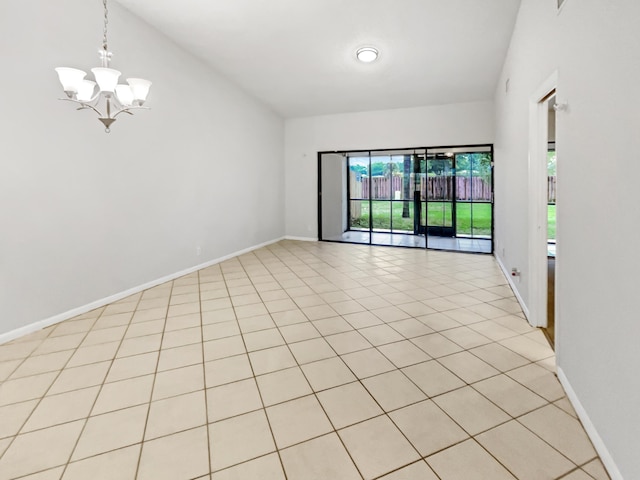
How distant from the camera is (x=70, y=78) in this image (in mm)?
2580

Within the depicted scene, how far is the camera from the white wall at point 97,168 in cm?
279

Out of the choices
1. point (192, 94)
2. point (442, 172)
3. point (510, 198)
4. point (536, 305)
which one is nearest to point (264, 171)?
point (192, 94)

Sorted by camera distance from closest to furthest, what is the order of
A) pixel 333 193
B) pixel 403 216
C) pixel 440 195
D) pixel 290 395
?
pixel 290 395, pixel 440 195, pixel 403 216, pixel 333 193

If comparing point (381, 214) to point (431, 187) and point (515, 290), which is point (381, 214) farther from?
point (515, 290)

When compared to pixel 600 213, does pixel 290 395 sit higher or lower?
lower

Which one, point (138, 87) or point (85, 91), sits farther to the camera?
point (138, 87)

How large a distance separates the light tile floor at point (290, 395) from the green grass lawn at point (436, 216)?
4172mm

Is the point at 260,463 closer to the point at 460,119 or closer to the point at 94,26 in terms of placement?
the point at 94,26

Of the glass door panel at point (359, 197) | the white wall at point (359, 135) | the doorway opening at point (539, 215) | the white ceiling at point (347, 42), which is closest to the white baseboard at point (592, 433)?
the doorway opening at point (539, 215)

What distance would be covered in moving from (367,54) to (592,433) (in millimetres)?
4618

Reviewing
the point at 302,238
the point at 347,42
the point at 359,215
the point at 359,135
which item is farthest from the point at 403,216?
the point at 347,42

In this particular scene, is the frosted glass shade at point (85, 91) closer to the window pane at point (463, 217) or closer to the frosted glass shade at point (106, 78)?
the frosted glass shade at point (106, 78)

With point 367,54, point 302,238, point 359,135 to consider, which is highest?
point 367,54

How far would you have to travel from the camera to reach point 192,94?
4.82m
